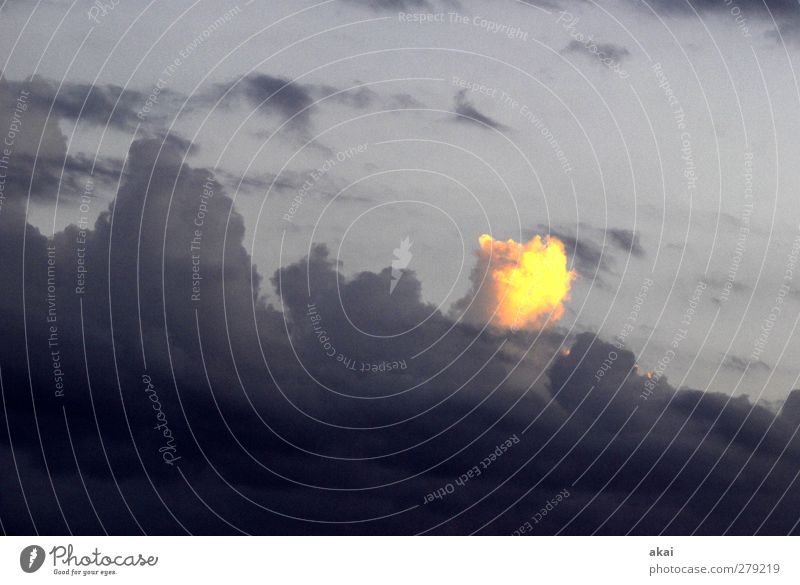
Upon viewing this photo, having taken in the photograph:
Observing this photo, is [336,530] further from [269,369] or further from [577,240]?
[577,240]

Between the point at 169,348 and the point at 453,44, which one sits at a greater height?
the point at 453,44

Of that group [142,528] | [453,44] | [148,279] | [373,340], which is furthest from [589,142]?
[142,528]

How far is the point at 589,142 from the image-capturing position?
128ft

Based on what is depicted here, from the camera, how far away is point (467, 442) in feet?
125

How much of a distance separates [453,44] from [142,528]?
18806mm

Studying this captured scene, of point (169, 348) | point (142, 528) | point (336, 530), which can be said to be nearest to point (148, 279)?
point (169, 348)

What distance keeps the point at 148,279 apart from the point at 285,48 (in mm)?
8782
